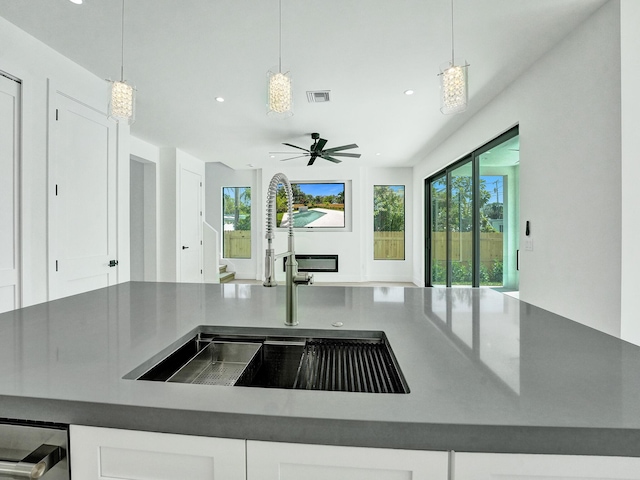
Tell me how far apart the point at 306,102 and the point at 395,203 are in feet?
14.2

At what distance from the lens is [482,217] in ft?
12.9

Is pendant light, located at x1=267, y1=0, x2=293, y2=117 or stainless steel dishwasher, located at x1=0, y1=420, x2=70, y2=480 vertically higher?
pendant light, located at x1=267, y1=0, x2=293, y2=117

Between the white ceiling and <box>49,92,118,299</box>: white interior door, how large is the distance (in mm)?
531

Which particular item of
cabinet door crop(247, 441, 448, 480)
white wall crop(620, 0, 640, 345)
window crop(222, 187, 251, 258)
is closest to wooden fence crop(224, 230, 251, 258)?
window crop(222, 187, 251, 258)

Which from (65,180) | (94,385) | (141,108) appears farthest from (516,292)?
(141,108)

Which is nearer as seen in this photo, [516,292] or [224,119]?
[516,292]

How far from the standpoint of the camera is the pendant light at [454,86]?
4.95ft

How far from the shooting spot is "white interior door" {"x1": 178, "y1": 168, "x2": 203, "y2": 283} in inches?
232

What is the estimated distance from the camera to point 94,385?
66cm

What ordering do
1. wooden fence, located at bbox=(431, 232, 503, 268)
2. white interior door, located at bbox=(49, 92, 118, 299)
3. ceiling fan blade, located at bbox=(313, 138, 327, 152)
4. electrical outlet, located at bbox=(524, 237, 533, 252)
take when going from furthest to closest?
ceiling fan blade, located at bbox=(313, 138, 327, 152) → wooden fence, located at bbox=(431, 232, 503, 268) → electrical outlet, located at bbox=(524, 237, 533, 252) → white interior door, located at bbox=(49, 92, 118, 299)

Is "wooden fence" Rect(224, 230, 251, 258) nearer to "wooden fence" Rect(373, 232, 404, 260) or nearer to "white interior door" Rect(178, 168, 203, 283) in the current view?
"white interior door" Rect(178, 168, 203, 283)

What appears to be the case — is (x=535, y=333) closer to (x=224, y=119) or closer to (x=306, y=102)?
(x=306, y=102)

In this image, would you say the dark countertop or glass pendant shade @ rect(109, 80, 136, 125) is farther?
glass pendant shade @ rect(109, 80, 136, 125)

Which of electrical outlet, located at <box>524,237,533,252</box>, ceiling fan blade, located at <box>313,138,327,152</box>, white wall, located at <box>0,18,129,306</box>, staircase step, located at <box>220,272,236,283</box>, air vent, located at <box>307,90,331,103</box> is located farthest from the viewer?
staircase step, located at <box>220,272,236,283</box>
